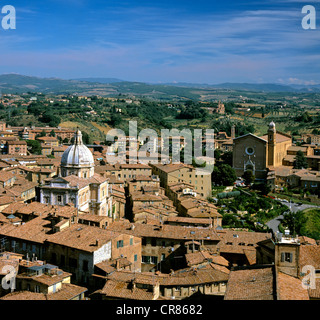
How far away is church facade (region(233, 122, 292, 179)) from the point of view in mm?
41781

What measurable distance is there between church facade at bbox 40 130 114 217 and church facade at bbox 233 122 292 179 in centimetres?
2021

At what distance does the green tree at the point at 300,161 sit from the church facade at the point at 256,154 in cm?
182

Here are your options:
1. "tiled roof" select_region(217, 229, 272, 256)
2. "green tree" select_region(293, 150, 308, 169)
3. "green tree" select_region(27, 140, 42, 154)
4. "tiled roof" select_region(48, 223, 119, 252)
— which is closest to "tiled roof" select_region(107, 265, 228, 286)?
"tiled roof" select_region(48, 223, 119, 252)

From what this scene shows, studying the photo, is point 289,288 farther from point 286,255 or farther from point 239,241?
point 239,241

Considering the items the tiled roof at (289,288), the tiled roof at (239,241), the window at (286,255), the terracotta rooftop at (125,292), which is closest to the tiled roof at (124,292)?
the terracotta rooftop at (125,292)

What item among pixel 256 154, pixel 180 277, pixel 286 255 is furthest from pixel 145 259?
pixel 256 154

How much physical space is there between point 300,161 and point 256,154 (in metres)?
4.22

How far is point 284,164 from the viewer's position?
44281mm

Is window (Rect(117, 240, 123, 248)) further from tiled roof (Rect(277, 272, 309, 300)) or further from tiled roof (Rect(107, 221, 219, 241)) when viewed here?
tiled roof (Rect(277, 272, 309, 300))

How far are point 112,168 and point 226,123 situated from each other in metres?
44.9

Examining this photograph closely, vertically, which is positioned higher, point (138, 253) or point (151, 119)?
point (151, 119)

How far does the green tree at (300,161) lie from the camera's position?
41.9m

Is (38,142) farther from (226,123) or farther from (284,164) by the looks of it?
(226,123)
